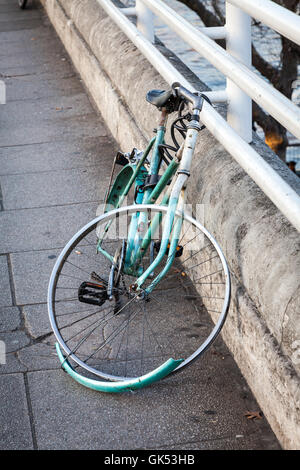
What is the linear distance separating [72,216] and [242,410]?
2205 mm

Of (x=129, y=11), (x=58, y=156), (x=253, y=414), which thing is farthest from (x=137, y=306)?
(x=129, y=11)

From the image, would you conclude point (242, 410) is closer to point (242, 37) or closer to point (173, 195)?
point (173, 195)

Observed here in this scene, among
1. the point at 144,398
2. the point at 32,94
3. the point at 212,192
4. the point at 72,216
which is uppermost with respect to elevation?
the point at 212,192

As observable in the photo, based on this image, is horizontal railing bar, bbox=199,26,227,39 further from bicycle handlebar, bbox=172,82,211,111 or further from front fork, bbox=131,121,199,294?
front fork, bbox=131,121,199,294

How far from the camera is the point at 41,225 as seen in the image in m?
4.85

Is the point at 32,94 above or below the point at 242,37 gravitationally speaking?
below

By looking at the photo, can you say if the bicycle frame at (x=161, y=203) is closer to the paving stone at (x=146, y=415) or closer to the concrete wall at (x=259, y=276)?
the concrete wall at (x=259, y=276)

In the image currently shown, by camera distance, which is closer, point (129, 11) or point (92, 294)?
point (92, 294)

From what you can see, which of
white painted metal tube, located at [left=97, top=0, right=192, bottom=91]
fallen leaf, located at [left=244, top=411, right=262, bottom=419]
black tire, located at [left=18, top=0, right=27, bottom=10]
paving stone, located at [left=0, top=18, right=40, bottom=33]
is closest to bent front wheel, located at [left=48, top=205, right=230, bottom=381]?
fallen leaf, located at [left=244, top=411, right=262, bottom=419]

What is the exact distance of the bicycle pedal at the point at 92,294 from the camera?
A: 3498 millimetres

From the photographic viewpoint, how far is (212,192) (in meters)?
3.64

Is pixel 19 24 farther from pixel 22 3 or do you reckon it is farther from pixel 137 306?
pixel 137 306

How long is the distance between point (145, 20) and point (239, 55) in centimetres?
190
